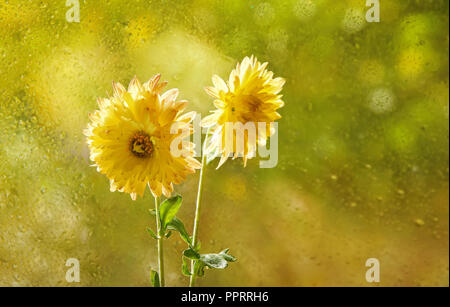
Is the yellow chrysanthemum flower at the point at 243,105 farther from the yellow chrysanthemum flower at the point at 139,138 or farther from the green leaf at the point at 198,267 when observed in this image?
the green leaf at the point at 198,267

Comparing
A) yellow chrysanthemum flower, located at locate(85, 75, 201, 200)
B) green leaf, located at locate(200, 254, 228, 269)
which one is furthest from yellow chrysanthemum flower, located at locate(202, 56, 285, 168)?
green leaf, located at locate(200, 254, 228, 269)

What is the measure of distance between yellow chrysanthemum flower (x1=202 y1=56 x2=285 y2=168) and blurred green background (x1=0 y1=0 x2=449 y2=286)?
22 cm

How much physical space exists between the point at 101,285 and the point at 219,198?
27cm

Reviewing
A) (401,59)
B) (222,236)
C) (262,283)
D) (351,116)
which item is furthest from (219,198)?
(401,59)

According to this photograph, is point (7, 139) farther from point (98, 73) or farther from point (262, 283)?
point (262, 283)

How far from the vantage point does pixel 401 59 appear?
847 mm

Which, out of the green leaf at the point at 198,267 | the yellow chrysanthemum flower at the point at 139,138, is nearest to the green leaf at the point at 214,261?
the green leaf at the point at 198,267

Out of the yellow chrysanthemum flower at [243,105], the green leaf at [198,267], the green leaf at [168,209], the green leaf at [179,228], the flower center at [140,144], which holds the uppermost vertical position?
the yellow chrysanthemum flower at [243,105]

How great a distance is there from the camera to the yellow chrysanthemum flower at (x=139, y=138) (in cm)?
52

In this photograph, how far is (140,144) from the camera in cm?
53

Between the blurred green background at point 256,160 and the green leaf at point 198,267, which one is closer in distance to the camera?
the green leaf at point 198,267

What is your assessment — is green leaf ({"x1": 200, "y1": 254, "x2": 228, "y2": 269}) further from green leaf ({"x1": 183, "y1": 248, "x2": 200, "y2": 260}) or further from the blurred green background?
the blurred green background

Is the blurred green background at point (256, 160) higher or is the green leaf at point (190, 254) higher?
the blurred green background at point (256, 160)

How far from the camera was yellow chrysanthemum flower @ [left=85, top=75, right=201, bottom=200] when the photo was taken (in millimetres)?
517
